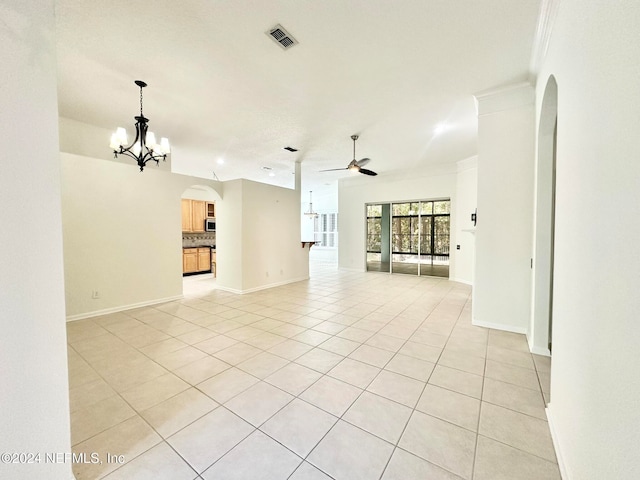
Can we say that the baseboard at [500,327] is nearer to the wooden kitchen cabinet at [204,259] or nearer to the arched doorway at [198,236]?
the arched doorway at [198,236]

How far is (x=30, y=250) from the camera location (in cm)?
113

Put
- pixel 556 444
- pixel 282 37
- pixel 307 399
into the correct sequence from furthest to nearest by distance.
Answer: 1. pixel 282 37
2. pixel 307 399
3. pixel 556 444

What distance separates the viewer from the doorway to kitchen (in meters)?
7.76

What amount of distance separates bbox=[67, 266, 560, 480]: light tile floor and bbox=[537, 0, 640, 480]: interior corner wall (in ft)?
1.60

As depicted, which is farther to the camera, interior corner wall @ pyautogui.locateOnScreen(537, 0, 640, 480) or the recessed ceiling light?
the recessed ceiling light

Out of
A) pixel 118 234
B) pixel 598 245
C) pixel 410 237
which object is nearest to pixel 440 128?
pixel 410 237

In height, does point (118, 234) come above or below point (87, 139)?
below

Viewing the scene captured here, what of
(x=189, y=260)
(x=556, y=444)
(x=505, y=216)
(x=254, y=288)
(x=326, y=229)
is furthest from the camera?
(x=326, y=229)

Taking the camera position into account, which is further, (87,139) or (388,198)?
(388,198)

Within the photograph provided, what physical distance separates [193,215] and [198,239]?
0.86 m

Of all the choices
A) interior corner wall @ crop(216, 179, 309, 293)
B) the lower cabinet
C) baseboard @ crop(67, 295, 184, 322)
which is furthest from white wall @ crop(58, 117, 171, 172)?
the lower cabinet

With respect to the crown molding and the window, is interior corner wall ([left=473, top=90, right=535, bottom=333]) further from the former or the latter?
the window

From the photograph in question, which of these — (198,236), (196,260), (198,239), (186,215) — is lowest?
(196,260)

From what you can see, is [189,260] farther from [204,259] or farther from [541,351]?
[541,351]
